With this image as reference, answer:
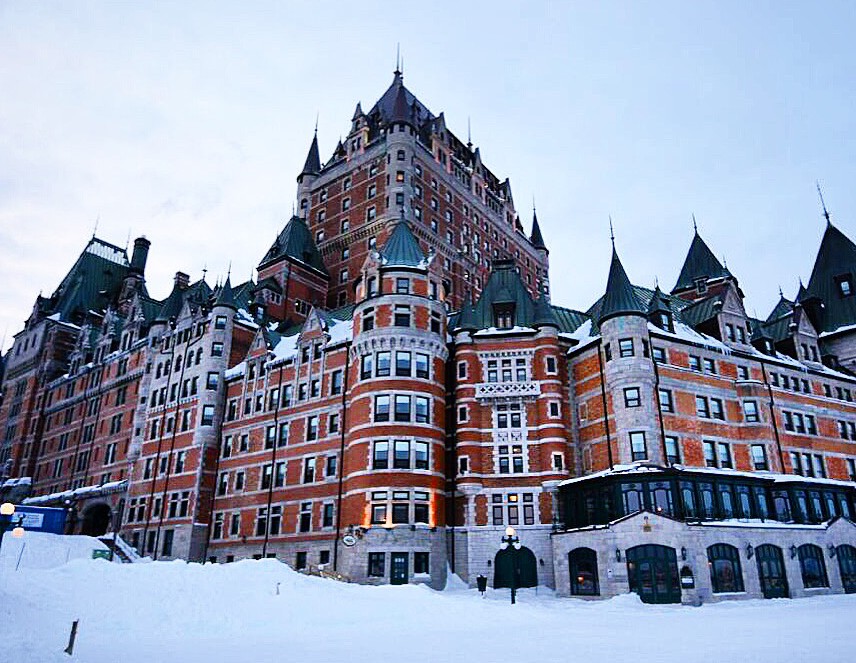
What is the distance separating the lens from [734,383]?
50406mm

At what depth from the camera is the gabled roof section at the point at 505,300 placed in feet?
173

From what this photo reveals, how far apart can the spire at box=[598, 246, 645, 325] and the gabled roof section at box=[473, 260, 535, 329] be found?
633cm

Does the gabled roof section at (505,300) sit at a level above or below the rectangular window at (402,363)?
above

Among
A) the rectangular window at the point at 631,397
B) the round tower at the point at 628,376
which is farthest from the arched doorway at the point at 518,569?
the rectangular window at the point at 631,397

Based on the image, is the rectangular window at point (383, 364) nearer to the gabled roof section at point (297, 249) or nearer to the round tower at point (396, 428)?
the round tower at point (396, 428)

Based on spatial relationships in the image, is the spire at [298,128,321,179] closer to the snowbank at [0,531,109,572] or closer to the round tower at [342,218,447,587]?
the round tower at [342,218,447,587]

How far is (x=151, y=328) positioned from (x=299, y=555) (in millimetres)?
34651

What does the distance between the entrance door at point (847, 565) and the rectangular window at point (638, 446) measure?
14490 mm

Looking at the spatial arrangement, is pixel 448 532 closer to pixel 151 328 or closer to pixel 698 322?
pixel 698 322

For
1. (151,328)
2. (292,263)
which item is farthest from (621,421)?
(151,328)

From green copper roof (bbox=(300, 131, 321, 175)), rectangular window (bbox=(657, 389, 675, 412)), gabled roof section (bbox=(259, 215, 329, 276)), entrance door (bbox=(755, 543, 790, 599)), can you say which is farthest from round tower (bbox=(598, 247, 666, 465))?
green copper roof (bbox=(300, 131, 321, 175))

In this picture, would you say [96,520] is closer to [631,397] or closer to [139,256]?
[139,256]

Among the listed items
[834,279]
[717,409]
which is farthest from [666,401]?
[834,279]

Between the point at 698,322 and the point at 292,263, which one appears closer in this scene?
the point at 698,322
